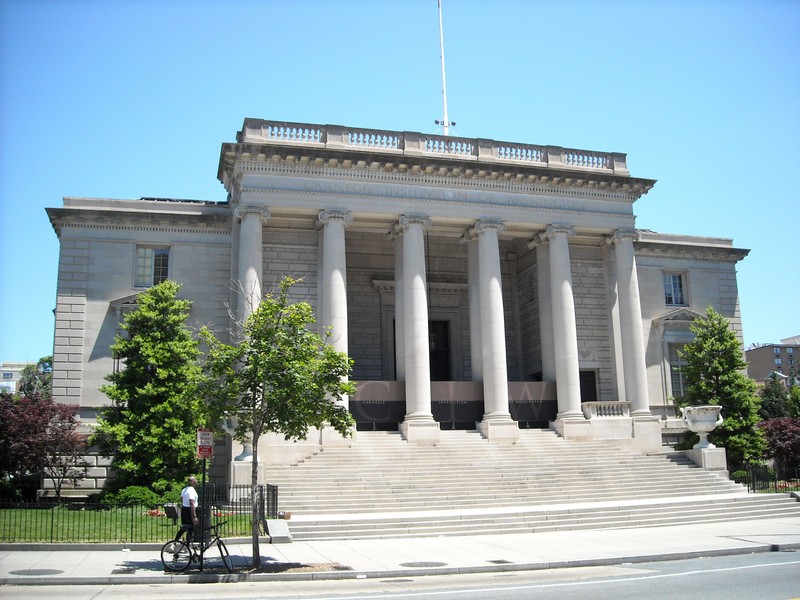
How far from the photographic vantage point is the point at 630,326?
1469 inches

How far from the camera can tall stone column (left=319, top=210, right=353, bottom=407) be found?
32938 mm

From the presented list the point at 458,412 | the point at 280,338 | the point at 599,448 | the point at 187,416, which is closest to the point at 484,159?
the point at 458,412

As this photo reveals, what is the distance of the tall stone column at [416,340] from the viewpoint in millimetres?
32781

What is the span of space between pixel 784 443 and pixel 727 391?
14.1 feet

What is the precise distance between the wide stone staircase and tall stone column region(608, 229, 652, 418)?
3.04 m

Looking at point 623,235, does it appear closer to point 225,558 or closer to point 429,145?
point 429,145

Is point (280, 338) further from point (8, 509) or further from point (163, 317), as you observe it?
point (163, 317)

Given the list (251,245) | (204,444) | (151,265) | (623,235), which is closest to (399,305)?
(251,245)

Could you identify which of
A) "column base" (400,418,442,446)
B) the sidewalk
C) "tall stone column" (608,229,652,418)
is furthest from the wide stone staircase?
"tall stone column" (608,229,652,418)

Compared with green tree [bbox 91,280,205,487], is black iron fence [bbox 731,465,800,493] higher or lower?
lower

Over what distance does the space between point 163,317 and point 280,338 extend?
14.1 meters

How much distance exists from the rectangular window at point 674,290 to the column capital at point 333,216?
20.4 meters

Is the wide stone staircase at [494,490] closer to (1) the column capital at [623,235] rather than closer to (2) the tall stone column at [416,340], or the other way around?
(2) the tall stone column at [416,340]

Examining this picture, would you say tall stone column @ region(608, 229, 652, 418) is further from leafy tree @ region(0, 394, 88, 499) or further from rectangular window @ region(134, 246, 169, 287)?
leafy tree @ region(0, 394, 88, 499)
